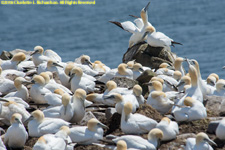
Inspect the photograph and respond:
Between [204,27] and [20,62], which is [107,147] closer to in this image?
[20,62]

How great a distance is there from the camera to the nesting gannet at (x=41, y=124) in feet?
29.1

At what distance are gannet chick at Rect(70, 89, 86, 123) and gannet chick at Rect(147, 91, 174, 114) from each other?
1268 mm

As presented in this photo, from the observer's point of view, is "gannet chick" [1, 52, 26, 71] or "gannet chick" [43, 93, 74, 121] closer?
"gannet chick" [43, 93, 74, 121]

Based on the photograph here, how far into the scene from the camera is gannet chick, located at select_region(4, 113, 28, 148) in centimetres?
858

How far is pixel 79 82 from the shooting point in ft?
37.3


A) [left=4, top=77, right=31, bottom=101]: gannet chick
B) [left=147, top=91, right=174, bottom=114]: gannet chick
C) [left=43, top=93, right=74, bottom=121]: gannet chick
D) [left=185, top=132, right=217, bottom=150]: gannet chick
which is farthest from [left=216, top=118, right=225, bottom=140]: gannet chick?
[left=4, top=77, right=31, bottom=101]: gannet chick

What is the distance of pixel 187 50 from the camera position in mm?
32562

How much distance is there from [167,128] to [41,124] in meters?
1.98

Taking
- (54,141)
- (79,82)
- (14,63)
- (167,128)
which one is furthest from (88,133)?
(14,63)

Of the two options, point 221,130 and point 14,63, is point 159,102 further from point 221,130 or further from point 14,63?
point 14,63

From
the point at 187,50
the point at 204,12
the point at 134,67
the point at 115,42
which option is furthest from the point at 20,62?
the point at 204,12

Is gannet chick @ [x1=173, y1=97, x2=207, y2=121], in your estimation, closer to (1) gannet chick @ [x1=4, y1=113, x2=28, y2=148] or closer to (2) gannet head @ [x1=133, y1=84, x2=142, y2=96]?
(2) gannet head @ [x1=133, y1=84, x2=142, y2=96]

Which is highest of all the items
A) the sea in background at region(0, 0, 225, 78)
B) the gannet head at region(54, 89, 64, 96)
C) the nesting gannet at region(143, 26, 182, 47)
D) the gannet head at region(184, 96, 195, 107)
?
the nesting gannet at region(143, 26, 182, 47)

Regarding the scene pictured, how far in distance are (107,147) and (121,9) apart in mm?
39336
